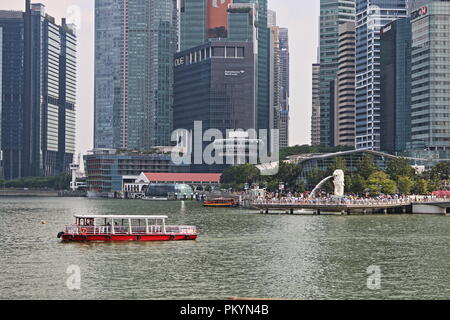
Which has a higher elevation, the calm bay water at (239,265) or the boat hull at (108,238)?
the boat hull at (108,238)

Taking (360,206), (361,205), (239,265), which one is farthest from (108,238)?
(361,205)

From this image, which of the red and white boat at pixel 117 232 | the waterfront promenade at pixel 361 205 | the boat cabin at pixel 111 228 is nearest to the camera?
the red and white boat at pixel 117 232

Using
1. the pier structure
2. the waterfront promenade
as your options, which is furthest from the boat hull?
the waterfront promenade

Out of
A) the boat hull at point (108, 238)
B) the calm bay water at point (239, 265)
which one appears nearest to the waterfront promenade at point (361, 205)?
the calm bay water at point (239, 265)

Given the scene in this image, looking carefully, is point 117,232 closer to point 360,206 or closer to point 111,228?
point 111,228

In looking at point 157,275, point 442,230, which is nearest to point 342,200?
point 442,230

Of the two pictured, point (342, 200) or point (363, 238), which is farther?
point (342, 200)

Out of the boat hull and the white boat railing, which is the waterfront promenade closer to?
the white boat railing

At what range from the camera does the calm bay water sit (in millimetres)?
63188

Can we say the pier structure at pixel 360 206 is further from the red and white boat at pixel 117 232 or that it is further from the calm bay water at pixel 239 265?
the red and white boat at pixel 117 232

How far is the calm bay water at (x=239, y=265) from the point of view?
207 feet

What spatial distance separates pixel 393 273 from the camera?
240ft

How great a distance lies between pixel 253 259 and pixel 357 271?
12.6m

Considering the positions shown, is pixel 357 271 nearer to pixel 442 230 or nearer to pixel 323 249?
pixel 323 249
